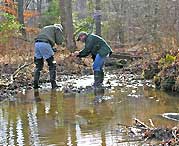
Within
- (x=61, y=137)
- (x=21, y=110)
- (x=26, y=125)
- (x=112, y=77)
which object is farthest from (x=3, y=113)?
(x=112, y=77)

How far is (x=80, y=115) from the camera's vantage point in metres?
9.17

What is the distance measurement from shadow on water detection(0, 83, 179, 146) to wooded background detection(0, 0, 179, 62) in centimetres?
592

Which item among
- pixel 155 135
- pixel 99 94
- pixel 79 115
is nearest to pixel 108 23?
pixel 99 94

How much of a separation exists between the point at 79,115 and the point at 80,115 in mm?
20

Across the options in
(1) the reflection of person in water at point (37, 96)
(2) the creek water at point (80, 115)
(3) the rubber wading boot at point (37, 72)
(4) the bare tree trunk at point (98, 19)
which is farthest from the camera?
(4) the bare tree trunk at point (98, 19)

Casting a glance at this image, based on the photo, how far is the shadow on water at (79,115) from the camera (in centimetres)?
718

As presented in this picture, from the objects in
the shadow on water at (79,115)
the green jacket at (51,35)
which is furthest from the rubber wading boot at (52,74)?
the shadow on water at (79,115)

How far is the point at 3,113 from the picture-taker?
9680mm

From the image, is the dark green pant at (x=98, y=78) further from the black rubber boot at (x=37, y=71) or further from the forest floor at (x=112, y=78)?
the black rubber boot at (x=37, y=71)

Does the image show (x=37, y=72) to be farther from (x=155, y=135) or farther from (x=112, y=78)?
(x=155, y=135)

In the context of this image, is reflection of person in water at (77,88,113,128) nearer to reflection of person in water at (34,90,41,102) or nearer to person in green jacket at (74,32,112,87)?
reflection of person in water at (34,90,41,102)

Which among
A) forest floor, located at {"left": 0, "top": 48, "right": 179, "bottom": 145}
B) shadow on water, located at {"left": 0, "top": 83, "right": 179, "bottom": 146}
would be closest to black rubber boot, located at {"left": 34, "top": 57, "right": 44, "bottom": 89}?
forest floor, located at {"left": 0, "top": 48, "right": 179, "bottom": 145}

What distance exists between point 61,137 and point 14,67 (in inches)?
448

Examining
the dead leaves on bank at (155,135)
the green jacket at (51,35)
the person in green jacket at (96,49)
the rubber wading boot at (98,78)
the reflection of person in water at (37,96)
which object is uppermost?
the green jacket at (51,35)
